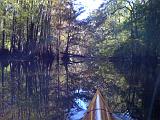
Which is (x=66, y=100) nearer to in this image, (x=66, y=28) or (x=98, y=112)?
(x=98, y=112)

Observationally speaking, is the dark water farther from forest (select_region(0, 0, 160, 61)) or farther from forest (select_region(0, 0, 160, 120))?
forest (select_region(0, 0, 160, 61))

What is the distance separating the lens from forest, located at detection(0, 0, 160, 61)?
3431 cm

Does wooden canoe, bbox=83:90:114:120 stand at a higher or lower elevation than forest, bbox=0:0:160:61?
lower

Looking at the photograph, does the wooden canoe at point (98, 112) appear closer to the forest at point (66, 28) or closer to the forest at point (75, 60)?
the forest at point (75, 60)

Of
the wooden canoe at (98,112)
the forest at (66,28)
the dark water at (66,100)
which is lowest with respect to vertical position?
the dark water at (66,100)

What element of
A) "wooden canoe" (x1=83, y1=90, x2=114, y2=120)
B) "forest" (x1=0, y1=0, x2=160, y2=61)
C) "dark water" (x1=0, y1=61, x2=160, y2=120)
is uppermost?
"forest" (x1=0, y1=0, x2=160, y2=61)

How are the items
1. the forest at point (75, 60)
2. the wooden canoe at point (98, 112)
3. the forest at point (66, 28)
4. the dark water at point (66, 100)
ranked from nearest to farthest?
1. the wooden canoe at point (98, 112)
2. the dark water at point (66, 100)
3. the forest at point (75, 60)
4. the forest at point (66, 28)

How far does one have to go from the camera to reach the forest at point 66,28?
34.3 metres

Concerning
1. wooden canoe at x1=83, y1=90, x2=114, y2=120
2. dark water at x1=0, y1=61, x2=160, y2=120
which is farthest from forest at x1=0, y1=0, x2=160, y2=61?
wooden canoe at x1=83, y1=90, x2=114, y2=120

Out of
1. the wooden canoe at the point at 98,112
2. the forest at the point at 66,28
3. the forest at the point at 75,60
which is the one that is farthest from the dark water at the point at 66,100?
the forest at the point at 66,28

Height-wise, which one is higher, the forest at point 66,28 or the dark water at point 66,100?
the forest at point 66,28

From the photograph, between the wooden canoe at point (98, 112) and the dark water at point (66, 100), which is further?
the dark water at point (66, 100)

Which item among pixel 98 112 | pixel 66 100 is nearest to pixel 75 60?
pixel 66 100

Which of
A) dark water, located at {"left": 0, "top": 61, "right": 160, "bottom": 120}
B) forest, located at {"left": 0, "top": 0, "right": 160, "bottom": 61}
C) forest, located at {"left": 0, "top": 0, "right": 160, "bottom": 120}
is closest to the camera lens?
dark water, located at {"left": 0, "top": 61, "right": 160, "bottom": 120}
